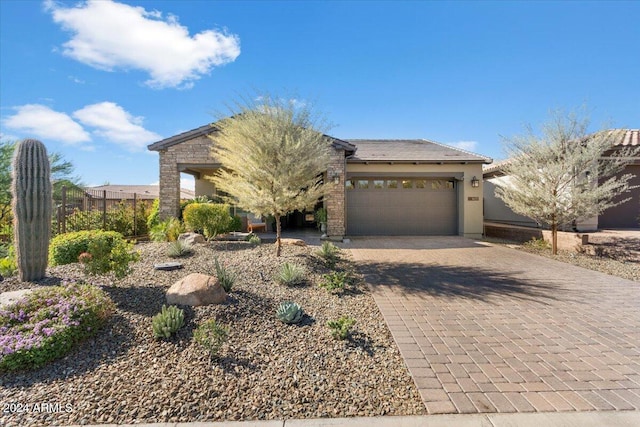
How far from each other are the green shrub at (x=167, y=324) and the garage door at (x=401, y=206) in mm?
10328

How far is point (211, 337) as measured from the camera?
334 centimetres

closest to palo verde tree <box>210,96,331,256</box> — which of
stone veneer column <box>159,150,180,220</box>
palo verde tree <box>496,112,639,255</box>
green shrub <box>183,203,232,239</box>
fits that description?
green shrub <box>183,203,232,239</box>

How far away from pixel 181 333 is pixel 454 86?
1221 centimetres

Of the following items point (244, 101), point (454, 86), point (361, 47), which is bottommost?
point (244, 101)

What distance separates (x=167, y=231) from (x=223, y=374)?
8.47 metres

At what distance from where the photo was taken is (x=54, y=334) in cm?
329

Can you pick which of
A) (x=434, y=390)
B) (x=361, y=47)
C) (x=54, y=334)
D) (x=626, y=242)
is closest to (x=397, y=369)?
(x=434, y=390)

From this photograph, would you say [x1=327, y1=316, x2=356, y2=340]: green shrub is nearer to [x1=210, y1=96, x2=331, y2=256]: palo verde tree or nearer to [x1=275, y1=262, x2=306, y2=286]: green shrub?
[x1=275, y1=262, x2=306, y2=286]: green shrub

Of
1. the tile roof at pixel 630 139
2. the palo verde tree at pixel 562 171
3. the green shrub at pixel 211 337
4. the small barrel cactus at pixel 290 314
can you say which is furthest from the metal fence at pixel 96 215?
the tile roof at pixel 630 139

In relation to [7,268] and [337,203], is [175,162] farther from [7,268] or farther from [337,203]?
[7,268]

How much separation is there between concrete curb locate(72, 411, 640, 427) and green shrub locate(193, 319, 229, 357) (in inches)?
33.8

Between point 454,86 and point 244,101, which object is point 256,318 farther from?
point 454,86

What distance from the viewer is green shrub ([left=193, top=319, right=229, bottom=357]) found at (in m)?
3.24

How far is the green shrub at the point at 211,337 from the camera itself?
3.24m
